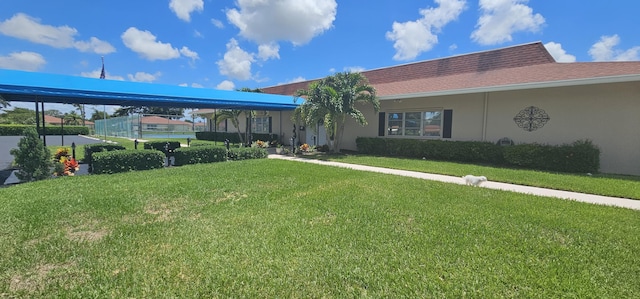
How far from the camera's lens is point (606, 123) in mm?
9141

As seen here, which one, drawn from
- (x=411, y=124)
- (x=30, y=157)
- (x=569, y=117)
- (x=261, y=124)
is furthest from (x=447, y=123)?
(x=261, y=124)

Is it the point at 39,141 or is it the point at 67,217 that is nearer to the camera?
the point at 67,217

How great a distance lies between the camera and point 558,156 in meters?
9.14

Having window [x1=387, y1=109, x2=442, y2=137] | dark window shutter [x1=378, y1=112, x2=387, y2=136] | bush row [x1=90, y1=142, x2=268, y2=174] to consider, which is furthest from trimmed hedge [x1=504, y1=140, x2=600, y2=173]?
bush row [x1=90, y1=142, x2=268, y2=174]

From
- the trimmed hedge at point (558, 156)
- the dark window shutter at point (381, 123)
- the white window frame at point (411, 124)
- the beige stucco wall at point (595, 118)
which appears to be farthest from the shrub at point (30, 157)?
the beige stucco wall at point (595, 118)

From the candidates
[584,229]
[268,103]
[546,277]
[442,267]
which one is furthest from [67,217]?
[268,103]

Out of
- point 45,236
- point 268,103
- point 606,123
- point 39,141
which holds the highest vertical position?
point 268,103

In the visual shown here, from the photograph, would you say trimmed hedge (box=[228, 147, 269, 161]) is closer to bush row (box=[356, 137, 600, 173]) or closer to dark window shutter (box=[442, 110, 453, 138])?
bush row (box=[356, 137, 600, 173])

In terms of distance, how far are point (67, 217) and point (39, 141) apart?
4.44 metres

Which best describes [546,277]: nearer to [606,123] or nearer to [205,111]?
[606,123]

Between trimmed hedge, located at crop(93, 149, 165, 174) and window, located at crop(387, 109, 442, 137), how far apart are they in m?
10.2

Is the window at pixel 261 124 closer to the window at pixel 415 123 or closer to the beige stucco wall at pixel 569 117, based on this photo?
the window at pixel 415 123

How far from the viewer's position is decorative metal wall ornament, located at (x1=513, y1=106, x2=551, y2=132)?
33.6 ft

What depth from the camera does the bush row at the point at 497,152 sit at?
8.84 metres
